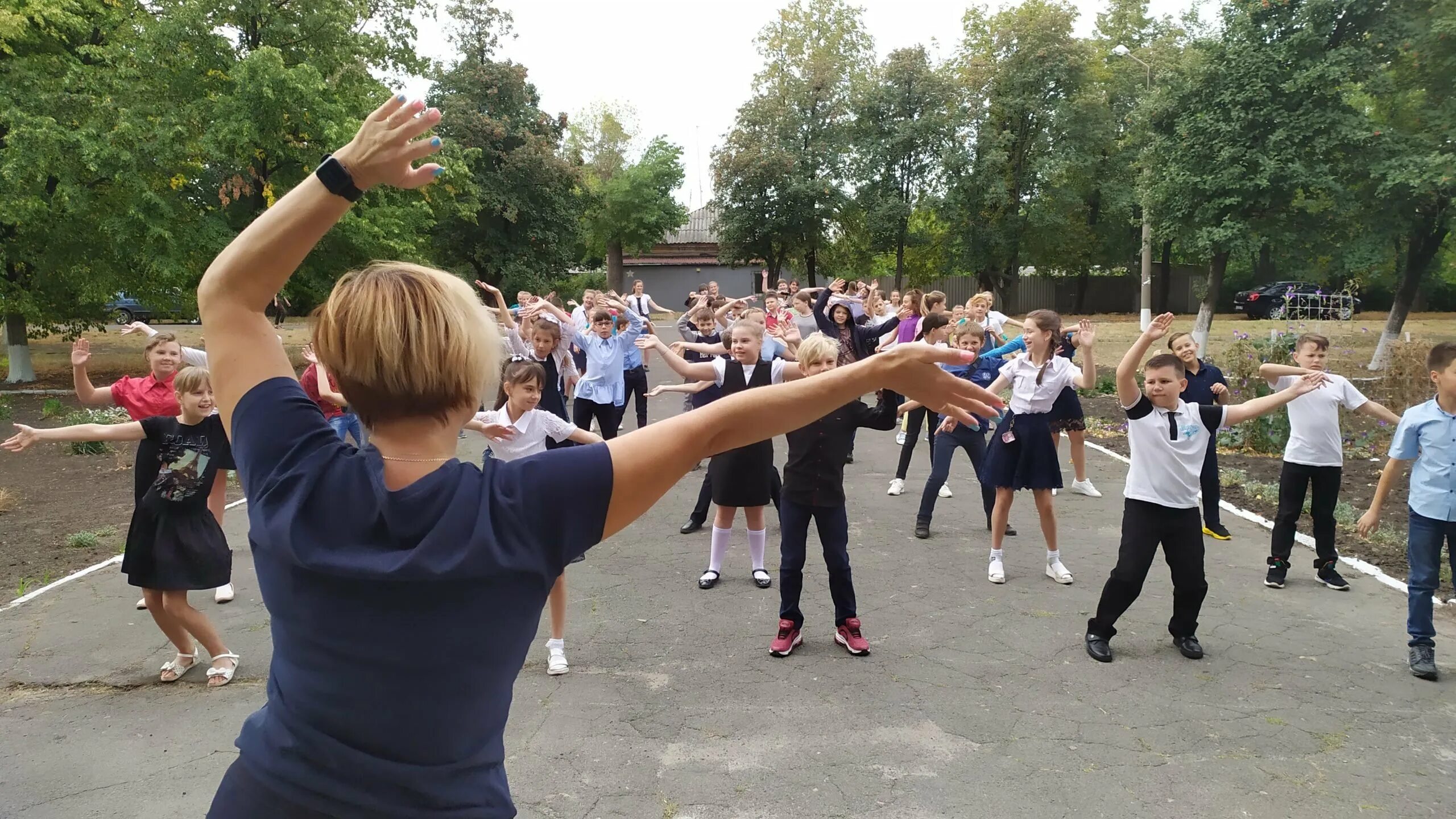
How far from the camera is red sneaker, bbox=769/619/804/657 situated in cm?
532

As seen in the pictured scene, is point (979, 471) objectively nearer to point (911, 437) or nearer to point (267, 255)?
point (911, 437)

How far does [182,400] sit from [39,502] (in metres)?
6.19

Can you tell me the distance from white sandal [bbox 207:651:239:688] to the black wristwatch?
14.7 feet

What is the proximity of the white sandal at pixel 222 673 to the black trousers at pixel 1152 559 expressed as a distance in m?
5.00

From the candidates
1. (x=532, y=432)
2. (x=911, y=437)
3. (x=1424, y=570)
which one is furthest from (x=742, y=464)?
(x=911, y=437)

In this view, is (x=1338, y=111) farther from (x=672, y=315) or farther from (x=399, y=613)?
(x=672, y=315)

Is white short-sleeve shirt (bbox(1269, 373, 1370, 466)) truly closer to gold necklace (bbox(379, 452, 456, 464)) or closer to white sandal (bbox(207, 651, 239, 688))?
gold necklace (bbox(379, 452, 456, 464))

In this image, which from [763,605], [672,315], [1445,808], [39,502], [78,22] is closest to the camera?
[1445,808]

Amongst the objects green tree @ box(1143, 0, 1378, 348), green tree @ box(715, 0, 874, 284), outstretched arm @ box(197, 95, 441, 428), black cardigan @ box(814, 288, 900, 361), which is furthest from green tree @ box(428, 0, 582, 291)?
outstretched arm @ box(197, 95, 441, 428)

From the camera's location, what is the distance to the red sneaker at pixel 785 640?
17.5 feet

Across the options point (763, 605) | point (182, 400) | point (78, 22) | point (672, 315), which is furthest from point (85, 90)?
point (672, 315)

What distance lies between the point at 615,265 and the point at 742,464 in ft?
151

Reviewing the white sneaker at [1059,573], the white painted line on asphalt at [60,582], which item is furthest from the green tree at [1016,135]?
the white painted line on asphalt at [60,582]

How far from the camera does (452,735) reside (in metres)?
1.36
